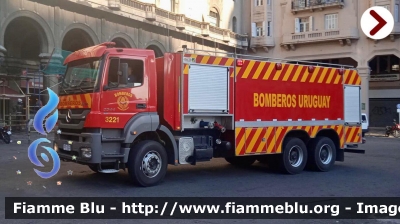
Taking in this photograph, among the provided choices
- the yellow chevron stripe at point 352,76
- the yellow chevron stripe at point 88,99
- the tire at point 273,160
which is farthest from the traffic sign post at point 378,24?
the yellow chevron stripe at point 88,99

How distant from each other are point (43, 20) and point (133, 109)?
15.9 m

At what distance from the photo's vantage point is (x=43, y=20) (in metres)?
22.8

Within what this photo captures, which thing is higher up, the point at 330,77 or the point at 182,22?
the point at 182,22

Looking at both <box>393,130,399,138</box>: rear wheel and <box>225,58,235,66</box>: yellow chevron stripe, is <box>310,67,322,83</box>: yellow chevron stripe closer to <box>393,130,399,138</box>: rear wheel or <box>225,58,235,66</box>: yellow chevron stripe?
<box>225,58,235,66</box>: yellow chevron stripe

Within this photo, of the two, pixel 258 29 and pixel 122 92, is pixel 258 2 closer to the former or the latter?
pixel 258 29

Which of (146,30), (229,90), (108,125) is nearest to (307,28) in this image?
(146,30)

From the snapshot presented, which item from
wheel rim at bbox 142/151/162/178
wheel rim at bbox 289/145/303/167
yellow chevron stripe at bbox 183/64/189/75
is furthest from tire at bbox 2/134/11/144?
wheel rim at bbox 289/145/303/167

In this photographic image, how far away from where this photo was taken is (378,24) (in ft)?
110

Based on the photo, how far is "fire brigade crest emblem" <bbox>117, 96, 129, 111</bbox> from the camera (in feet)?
29.3

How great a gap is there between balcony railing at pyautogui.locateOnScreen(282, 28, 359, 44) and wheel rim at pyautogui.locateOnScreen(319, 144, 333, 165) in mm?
A: 26582

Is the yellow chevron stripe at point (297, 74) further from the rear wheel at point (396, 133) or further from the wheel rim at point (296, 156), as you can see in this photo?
the rear wheel at point (396, 133)

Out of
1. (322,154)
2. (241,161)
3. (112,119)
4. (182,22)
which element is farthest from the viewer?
(182,22)

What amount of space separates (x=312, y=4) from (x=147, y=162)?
110 ft

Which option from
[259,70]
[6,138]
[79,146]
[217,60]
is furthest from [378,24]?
[79,146]
